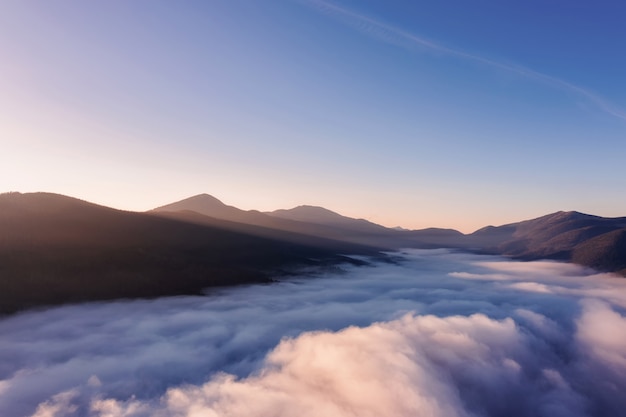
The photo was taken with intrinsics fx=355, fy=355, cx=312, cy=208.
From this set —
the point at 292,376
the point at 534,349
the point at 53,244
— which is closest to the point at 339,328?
the point at 292,376

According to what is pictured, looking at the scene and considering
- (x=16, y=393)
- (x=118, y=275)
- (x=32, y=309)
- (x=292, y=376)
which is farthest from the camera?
(x=118, y=275)

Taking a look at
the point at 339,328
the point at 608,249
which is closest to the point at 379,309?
the point at 339,328

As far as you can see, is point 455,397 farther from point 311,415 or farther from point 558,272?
point 558,272

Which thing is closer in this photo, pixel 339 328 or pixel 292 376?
pixel 292 376

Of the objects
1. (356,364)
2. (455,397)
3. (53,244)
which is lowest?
(455,397)

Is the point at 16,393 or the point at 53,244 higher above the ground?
the point at 53,244

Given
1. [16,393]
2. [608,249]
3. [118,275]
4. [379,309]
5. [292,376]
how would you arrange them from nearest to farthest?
[16,393] < [292,376] < [118,275] < [379,309] < [608,249]
